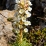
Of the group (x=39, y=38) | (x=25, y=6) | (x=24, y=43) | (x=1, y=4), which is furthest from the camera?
(x=1, y=4)

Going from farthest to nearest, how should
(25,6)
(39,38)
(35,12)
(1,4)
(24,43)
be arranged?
(1,4)
(35,12)
(39,38)
(24,43)
(25,6)

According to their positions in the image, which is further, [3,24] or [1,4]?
[1,4]

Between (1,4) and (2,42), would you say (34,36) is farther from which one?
(1,4)

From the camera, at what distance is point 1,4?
9.80 m

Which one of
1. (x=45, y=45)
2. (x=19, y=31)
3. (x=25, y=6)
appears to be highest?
(x=25, y=6)

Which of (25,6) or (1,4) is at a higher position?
(25,6)

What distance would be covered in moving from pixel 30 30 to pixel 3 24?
844 millimetres

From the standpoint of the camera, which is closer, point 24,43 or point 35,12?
point 24,43

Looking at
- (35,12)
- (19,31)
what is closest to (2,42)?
(19,31)

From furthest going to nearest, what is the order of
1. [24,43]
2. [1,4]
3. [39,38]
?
[1,4] → [39,38] → [24,43]

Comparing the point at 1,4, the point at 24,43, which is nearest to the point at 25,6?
the point at 24,43

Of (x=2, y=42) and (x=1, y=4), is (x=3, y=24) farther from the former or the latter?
(x=1, y=4)

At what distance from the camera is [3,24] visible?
7094 millimetres

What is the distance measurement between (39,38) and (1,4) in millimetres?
3563
